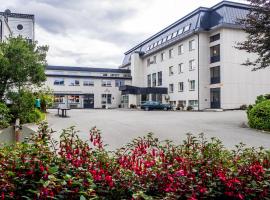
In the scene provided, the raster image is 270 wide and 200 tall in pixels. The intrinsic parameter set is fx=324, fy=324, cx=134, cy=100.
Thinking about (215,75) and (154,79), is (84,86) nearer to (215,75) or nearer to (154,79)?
(154,79)

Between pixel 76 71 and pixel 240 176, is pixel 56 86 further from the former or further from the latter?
pixel 240 176

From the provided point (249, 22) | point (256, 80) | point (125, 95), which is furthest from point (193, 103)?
point (249, 22)

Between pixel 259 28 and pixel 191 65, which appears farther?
→ pixel 191 65

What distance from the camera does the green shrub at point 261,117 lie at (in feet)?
54.1

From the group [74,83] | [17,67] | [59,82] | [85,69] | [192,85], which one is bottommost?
[17,67]

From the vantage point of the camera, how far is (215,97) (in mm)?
42156

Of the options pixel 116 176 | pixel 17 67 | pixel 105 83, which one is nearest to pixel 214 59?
pixel 105 83

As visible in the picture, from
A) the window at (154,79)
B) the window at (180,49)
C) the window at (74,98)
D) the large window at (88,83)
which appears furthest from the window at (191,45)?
the window at (74,98)

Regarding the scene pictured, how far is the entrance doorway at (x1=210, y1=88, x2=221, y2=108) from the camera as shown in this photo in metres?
41.3

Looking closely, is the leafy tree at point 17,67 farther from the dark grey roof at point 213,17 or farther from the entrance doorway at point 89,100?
the entrance doorway at point 89,100

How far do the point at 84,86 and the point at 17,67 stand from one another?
47.3 metres

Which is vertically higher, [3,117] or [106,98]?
[106,98]

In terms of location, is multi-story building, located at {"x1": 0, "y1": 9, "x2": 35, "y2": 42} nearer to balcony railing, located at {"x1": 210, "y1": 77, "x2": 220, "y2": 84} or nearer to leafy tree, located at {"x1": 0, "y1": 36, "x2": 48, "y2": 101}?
balcony railing, located at {"x1": 210, "y1": 77, "x2": 220, "y2": 84}

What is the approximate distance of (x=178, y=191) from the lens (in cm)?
321
